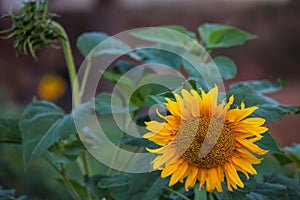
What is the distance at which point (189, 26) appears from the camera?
132 inches

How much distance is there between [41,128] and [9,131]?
50 millimetres

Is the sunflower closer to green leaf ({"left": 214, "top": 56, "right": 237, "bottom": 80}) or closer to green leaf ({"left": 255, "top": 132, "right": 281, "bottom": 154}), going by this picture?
green leaf ({"left": 255, "top": 132, "right": 281, "bottom": 154})

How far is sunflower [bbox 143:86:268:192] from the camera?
0.45 metres

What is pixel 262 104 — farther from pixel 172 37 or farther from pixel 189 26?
pixel 189 26

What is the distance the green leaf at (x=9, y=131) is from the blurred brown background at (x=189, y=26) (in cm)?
256

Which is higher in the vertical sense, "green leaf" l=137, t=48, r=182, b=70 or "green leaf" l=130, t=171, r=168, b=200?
"green leaf" l=137, t=48, r=182, b=70

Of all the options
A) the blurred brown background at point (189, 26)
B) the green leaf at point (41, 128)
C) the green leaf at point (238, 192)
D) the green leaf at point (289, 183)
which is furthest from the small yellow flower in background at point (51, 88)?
the green leaf at point (238, 192)

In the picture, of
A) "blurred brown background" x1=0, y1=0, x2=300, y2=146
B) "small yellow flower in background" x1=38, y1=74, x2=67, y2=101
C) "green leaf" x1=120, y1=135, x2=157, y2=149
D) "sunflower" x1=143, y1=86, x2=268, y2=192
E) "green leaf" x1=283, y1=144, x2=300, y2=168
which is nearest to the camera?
"sunflower" x1=143, y1=86, x2=268, y2=192

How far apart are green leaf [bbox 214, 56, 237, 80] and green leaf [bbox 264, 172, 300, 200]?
137 millimetres

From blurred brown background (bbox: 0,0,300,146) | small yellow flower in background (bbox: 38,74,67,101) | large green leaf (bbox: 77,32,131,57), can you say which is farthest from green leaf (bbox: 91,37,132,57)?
blurred brown background (bbox: 0,0,300,146)

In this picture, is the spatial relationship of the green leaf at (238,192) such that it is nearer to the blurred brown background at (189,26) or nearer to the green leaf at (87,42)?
the green leaf at (87,42)

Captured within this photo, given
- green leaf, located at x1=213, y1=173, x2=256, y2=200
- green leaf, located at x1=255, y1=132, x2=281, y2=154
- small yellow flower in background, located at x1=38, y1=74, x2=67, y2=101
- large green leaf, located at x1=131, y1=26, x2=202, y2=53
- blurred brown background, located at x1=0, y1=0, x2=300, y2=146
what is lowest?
small yellow flower in background, located at x1=38, y1=74, x2=67, y2=101

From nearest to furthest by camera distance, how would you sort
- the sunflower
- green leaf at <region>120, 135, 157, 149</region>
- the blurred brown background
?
1. the sunflower
2. green leaf at <region>120, 135, 157, 149</region>
3. the blurred brown background

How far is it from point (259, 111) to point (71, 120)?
21cm
